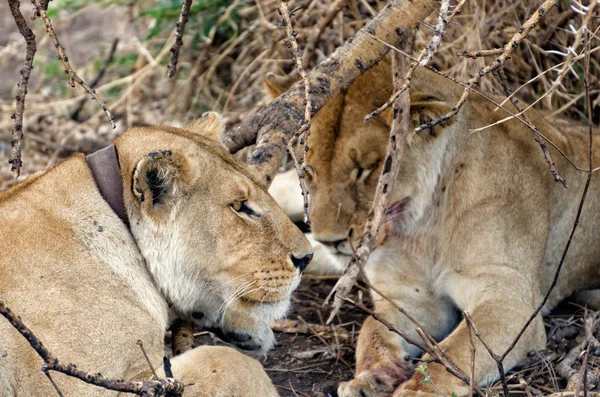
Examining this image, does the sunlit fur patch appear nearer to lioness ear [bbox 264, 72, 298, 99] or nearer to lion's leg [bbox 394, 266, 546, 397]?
lion's leg [bbox 394, 266, 546, 397]

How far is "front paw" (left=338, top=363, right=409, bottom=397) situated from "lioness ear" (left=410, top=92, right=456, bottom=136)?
0.83 meters

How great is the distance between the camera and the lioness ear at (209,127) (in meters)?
2.79

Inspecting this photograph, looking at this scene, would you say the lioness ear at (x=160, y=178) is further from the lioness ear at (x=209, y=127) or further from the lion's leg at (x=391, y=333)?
the lion's leg at (x=391, y=333)

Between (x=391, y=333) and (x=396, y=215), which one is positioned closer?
(x=391, y=333)

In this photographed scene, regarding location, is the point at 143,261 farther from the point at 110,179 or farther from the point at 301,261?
the point at 301,261

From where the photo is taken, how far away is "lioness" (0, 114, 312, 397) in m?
2.19

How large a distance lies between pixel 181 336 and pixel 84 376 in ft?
2.62

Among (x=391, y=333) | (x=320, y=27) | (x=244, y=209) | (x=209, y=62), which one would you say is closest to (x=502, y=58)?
(x=244, y=209)

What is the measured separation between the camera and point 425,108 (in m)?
2.95

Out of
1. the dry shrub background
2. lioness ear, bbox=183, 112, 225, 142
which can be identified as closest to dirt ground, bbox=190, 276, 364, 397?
lioness ear, bbox=183, 112, 225, 142

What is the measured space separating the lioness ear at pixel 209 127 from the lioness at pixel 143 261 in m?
0.20

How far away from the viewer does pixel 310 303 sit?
12.5ft

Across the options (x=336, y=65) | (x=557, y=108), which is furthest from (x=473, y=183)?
(x=557, y=108)

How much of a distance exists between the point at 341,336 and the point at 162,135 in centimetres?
127
